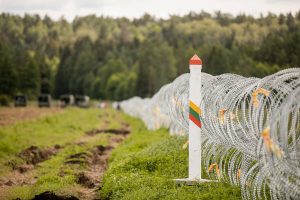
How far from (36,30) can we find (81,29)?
39031 millimetres

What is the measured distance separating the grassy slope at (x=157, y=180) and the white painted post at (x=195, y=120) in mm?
413

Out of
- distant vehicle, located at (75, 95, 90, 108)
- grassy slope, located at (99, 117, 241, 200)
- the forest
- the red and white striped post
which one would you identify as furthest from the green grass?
distant vehicle, located at (75, 95, 90, 108)

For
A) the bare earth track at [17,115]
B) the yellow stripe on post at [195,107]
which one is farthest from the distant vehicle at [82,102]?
the yellow stripe on post at [195,107]

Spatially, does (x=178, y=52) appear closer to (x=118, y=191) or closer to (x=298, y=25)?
(x=298, y=25)

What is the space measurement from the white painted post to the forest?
120ft

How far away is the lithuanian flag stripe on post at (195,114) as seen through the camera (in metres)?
10.2

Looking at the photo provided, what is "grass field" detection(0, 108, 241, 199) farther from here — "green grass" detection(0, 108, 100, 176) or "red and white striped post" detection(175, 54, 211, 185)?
"red and white striped post" detection(175, 54, 211, 185)

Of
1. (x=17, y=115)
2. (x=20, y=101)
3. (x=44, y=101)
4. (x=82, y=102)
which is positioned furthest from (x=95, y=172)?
(x=82, y=102)

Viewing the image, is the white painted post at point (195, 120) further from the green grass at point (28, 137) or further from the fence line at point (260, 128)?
the green grass at point (28, 137)

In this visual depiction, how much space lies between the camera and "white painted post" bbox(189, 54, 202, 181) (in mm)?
10172

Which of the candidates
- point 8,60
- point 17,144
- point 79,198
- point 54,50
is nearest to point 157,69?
point 8,60

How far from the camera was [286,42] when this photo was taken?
182 feet

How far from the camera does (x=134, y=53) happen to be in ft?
470

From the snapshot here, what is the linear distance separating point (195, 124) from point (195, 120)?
0.08 meters
